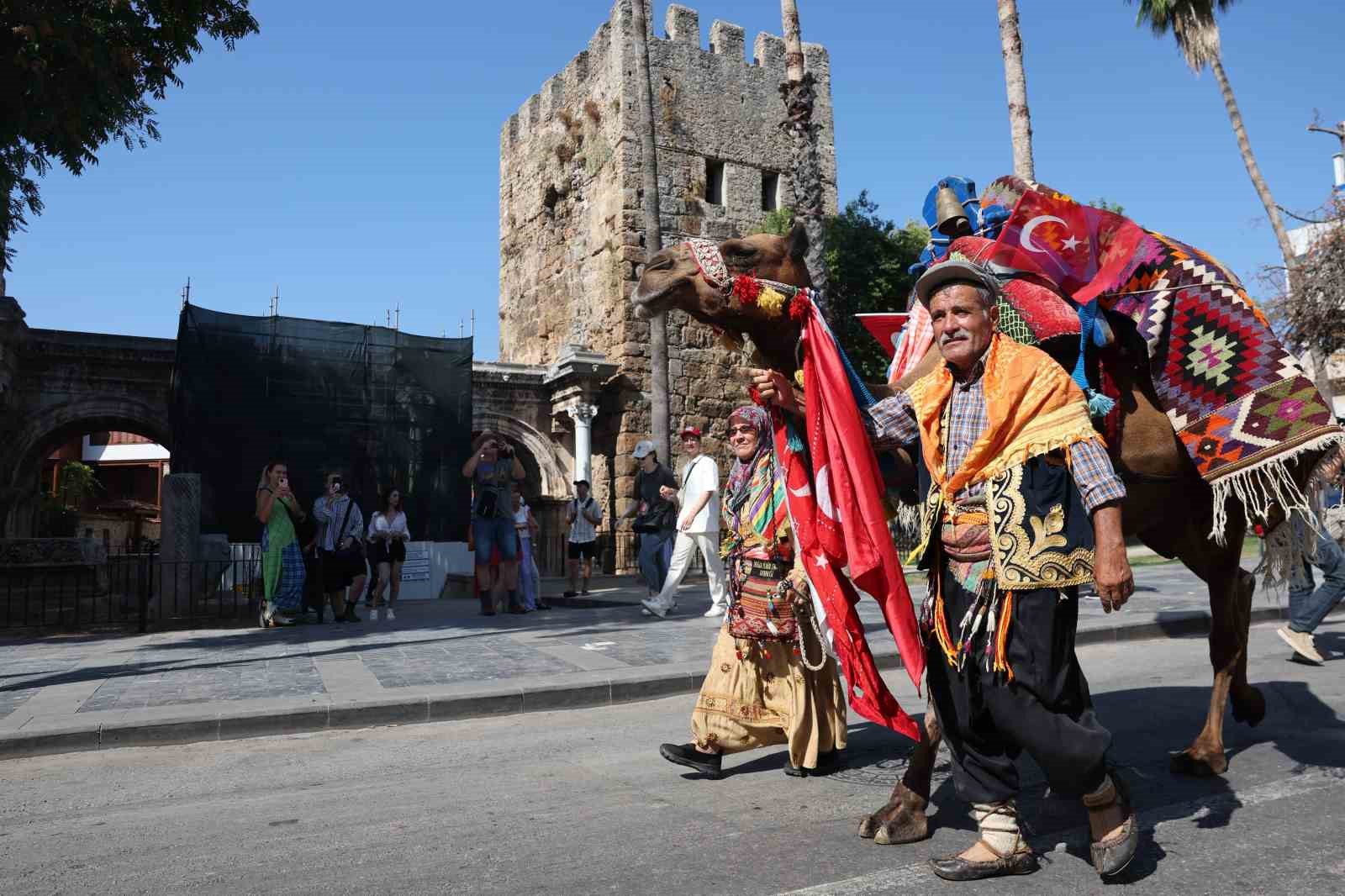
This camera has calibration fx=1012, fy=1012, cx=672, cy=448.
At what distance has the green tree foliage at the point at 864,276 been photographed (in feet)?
78.6

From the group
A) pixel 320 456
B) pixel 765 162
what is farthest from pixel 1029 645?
pixel 765 162

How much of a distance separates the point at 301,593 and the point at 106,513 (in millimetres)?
37141

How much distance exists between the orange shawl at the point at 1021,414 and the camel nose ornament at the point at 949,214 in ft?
6.35

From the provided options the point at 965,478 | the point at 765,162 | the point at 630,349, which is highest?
the point at 765,162

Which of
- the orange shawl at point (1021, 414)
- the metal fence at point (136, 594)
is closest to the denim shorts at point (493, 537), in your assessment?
the metal fence at point (136, 594)

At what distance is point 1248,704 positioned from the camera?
489cm

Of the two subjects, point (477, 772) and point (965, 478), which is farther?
point (477, 772)

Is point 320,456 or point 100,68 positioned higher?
point 100,68

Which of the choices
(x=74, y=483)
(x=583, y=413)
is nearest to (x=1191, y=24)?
(x=583, y=413)

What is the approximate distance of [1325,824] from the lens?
3.63 m

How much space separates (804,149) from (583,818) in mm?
12994

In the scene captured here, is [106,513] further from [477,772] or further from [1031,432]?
[1031,432]

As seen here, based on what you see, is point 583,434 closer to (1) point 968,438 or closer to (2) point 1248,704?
(2) point 1248,704

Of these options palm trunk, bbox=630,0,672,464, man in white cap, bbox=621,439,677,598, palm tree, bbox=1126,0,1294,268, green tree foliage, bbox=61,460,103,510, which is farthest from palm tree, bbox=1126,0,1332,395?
green tree foliage, bbox=61,460,103,510
